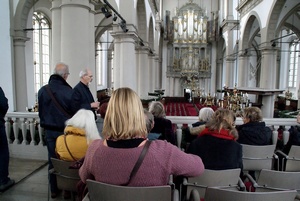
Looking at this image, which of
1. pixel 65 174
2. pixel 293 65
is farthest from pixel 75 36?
pixel 293 65

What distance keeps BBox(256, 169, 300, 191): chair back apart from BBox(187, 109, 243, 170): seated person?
0.33m

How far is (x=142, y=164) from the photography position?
1543 millimetres

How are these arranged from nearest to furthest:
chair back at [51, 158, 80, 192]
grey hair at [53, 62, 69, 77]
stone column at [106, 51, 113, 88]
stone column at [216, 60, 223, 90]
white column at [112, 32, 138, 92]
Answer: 1. chair back at [51, 158, 80, 192]
2. grey hair at [53, 62, 69, 77]
3. white column at [112, 32, 138, 92]
4. stone column at [106, 51, 113, 88]
5. stone column at [216, 60, 223, 90]

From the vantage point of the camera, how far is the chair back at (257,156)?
122 inches

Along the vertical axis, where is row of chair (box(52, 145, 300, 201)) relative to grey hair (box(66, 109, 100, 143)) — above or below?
below

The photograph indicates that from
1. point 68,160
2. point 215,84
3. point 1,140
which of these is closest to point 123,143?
point 68,160

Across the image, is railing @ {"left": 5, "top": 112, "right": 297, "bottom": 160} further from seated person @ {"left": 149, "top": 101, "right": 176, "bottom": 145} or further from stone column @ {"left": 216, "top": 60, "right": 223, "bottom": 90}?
stone column @ {"left": 216, "top": 60, "right": 223, "bottom": 90}

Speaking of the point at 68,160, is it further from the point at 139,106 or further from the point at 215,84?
the point at 215,84

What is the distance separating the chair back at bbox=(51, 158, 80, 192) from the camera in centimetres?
244

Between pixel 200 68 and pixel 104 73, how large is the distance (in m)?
9.61

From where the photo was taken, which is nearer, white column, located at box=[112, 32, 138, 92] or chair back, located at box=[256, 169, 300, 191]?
chair back, located at box=[256, 169, 300, 191]

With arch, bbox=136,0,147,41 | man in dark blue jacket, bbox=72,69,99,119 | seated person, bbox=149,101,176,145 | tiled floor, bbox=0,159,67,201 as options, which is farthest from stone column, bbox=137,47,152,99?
seated person, bbox=149,101,176,145

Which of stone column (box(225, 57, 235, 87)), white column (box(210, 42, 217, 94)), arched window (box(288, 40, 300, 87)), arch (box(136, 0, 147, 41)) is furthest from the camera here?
white column (box(210, 42, 217, 94))

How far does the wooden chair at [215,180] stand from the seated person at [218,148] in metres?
0.20
